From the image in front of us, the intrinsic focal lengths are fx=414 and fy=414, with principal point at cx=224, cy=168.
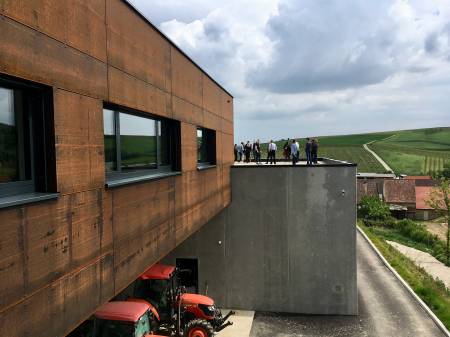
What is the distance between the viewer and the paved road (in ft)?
52.9

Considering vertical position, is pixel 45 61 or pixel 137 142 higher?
pixel 45 61

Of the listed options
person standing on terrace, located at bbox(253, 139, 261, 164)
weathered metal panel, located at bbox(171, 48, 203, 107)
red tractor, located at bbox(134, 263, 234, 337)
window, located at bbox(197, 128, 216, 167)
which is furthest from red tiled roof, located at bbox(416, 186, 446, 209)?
weathered metal panel, located at bbox(171, 48, 203, 107)

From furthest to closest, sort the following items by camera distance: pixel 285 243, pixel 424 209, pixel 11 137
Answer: pixel 424 209, pixel 285 243, pixel 11 137

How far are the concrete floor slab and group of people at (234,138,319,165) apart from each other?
7.37 meters

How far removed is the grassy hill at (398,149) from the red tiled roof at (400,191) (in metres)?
22.8

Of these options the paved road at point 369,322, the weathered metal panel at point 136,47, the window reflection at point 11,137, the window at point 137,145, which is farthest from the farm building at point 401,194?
the window reflection at point 11,137

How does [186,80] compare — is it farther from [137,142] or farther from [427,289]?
[427,289]

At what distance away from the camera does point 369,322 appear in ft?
56.1

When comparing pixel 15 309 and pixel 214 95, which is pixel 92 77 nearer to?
pixel 15 309

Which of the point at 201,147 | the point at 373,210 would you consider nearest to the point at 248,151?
the point at 201,147

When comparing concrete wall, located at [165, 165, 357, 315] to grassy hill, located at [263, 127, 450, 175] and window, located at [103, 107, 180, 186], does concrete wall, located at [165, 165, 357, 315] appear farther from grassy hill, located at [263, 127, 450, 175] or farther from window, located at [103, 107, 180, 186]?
grassy hill, located at [263, 127, 450, 175]

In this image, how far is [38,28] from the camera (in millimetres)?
5035

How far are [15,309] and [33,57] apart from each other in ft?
9.59

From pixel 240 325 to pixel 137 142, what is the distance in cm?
1096
